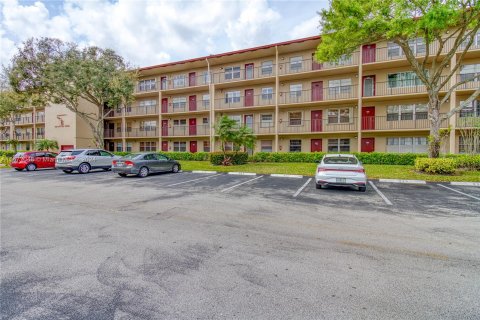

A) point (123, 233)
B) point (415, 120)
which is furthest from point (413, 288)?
point (415, 120)

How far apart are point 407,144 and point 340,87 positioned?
7.27m

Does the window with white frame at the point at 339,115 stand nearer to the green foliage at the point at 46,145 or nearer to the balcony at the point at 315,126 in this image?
the balcony at the point at 315,126

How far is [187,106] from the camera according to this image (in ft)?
88.3

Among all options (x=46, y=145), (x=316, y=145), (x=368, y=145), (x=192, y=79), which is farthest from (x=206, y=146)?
(x=46, y=145)

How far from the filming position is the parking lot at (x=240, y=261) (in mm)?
2449

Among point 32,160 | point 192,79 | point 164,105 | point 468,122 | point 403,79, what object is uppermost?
point 192,79

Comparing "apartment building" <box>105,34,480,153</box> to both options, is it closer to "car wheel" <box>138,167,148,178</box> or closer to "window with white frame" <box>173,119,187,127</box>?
"window with white frame" <box>173,119,187,127</box>

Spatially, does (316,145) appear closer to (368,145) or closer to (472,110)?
(368,145)

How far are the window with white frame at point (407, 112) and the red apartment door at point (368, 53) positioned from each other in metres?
4.36

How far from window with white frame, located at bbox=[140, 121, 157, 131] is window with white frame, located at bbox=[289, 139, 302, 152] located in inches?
664

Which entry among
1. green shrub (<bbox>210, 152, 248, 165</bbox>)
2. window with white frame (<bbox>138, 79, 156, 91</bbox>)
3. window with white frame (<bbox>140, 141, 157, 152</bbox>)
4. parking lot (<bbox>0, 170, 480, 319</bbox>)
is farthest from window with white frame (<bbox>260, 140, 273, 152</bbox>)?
parking lot (<bbox>0, 170, 480, 319</bbox>)

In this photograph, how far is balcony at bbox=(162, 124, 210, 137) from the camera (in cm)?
2558

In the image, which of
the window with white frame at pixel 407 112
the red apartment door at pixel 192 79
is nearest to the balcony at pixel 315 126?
the window with white frame at pixel 407 112

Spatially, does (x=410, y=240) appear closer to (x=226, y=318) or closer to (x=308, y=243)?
(x=308, y=243)
